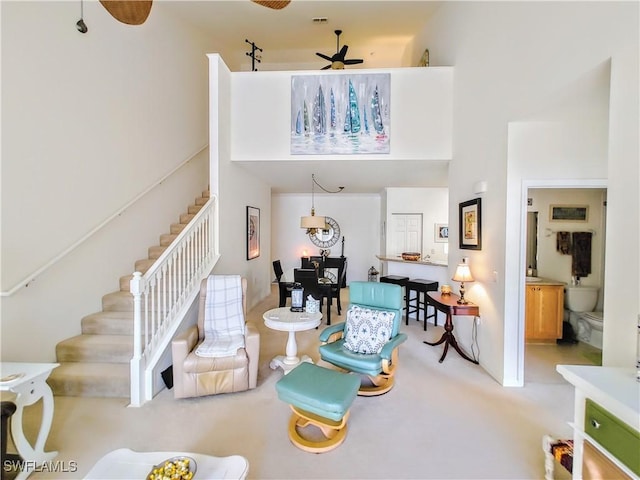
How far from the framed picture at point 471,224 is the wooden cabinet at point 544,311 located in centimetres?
121

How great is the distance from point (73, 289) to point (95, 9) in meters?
3.11

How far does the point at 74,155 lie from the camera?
9.97 feet

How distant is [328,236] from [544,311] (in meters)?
5.09

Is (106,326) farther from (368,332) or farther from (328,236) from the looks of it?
(328,236)

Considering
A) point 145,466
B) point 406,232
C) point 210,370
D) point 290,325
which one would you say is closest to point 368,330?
point 290,325

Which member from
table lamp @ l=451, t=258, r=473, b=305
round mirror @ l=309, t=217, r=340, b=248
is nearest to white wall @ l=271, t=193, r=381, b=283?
round mirror @ l=309, t=217, r=340, b=248

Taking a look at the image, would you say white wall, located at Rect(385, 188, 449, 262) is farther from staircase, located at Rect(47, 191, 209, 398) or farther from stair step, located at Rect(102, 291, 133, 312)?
staircase, located at Rect(47, 191, 209, 398)

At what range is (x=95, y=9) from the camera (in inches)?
127

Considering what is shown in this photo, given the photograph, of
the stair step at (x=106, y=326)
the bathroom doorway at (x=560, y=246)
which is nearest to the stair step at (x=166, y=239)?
the stair step at (x=106, y=326)

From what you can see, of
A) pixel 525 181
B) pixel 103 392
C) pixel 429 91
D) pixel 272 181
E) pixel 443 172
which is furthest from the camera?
pixel 272 181

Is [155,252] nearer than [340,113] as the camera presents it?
Yes

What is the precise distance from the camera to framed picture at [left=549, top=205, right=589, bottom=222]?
4.13 meters

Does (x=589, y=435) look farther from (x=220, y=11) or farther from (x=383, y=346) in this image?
(x=220, y=11)

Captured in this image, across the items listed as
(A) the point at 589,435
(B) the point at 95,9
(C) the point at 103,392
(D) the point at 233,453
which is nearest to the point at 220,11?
(B) the point at 95,9
